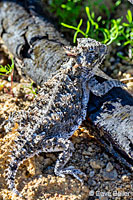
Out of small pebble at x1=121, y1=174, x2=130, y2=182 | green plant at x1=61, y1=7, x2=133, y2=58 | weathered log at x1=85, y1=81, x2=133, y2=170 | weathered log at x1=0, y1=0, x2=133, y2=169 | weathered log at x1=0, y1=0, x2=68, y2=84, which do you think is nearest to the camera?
weathered log at x1=85, y1=81, x2=133, y2=170

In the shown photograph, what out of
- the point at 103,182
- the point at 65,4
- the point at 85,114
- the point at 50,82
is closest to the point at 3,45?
the point at 65,4

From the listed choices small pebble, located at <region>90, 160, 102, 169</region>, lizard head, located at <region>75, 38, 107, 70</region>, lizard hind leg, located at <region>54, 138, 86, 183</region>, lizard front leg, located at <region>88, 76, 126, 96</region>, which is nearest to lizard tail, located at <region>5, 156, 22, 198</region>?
lizard hind leg, located at <region>54, 138, 86, 183</region>

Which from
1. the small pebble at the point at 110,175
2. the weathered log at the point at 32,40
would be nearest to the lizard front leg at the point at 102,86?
the weathered log at the point at 32,40

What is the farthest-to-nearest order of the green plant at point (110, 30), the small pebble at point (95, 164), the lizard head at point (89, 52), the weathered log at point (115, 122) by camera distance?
the green plant at point (110, 30)
the lizard head at point (89, 52)
the small pebble at point (95, 164)
the weathered log at point (115, 122)

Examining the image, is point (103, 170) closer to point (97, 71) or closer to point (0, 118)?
point (97, 71)

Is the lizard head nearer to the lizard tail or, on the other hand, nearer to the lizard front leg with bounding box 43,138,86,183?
the lizard front leg with bounding box 43,138,86,183

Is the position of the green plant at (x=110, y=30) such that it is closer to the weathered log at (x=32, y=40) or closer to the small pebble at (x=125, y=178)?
the weathered log at (x=32, y=40)

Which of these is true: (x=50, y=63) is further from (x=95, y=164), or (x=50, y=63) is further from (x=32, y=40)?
(x=95, y=164)

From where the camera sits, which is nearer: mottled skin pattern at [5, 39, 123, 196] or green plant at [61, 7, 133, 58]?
mottled skin pattern at [5, 39, 123, 196]
